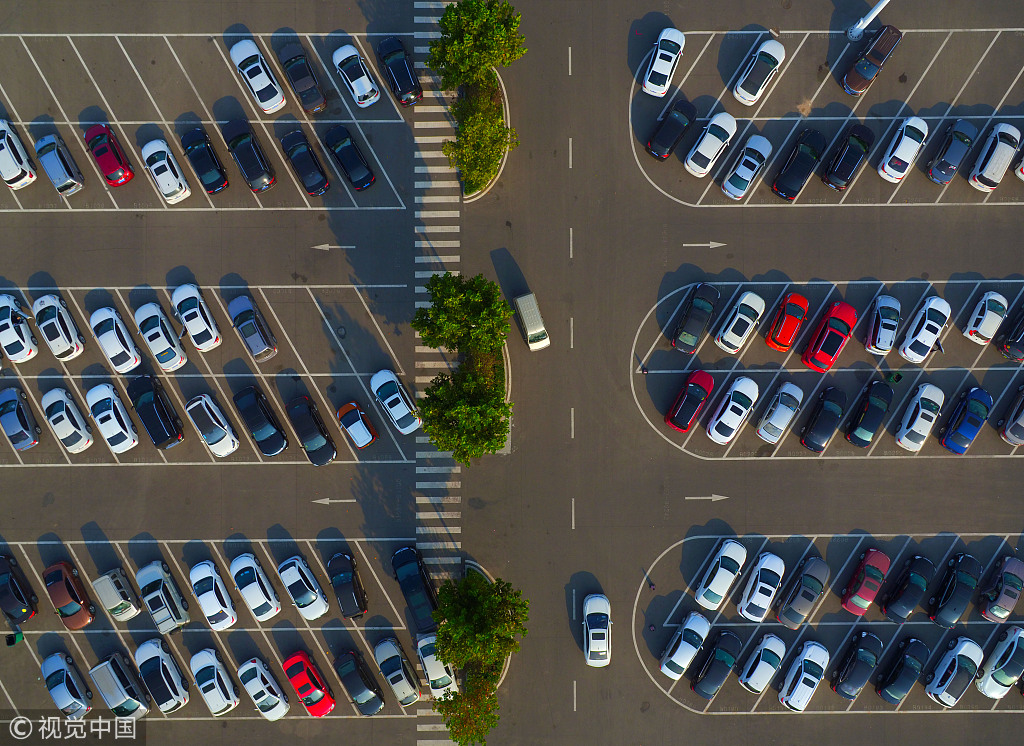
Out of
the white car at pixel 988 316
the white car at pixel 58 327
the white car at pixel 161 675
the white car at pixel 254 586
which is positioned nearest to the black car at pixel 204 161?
the white car at pixel 58 327

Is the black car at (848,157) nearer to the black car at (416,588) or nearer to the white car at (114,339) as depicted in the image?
the black car at (416,588)

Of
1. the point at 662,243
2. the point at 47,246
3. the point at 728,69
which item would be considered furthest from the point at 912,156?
the point at 47,246

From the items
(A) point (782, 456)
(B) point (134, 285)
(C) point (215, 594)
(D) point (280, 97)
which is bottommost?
(C) point (215, 594)

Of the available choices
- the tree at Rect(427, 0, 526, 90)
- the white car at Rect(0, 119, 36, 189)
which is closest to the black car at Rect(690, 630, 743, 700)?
the tree at Rect(427, 0, 526, 90)

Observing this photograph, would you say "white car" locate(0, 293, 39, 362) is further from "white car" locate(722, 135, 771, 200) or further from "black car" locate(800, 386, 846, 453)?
"black car" locate(800, 386, 846, 453)

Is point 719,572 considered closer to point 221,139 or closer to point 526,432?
point 526,432
